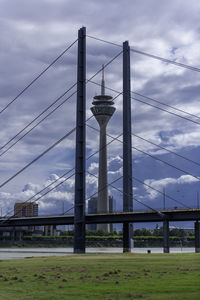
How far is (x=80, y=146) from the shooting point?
85.1m

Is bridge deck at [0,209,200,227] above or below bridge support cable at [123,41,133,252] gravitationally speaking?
below

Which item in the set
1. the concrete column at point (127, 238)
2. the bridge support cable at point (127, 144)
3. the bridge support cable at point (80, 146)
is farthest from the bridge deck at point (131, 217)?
the bridge support cable at point (80, 146)

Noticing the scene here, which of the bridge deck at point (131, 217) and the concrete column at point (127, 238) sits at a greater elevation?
the bridge deck at point (131, 217)

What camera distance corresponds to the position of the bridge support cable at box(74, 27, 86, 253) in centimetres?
8350

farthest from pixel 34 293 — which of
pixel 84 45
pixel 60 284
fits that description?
pixel 84 45

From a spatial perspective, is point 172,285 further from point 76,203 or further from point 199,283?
point 76,203

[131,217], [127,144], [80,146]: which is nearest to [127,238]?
[131,217]

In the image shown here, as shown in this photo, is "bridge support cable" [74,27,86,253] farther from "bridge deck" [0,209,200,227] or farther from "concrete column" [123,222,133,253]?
"bridge deck" [0,209,200,227]

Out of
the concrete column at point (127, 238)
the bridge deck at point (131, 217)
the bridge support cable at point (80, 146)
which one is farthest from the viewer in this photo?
the concrete column at point (127, 238)

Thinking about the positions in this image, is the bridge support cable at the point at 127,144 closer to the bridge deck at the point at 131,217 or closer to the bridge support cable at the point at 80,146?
the bridge deck at the point at 131,217

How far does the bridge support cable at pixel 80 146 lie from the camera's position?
8350 cm

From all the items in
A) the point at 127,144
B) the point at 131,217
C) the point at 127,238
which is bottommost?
the point at 127,238

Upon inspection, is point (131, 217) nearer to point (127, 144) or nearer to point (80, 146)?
point (127, 144)

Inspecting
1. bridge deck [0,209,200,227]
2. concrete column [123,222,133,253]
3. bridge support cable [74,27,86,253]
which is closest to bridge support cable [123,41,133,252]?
concrete column [123,222,133,253]
